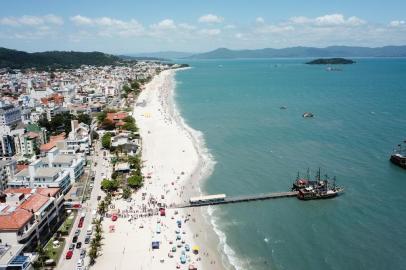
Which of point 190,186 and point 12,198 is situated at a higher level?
point 12,198

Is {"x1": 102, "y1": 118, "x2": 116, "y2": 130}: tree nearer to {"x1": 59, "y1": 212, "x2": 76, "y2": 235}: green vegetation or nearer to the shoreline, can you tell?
the shoreline

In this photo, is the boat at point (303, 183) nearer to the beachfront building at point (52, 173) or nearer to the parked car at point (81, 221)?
the parked car at point (81, 221)

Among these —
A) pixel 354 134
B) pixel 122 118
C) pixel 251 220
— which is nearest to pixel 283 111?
pixel 354 134

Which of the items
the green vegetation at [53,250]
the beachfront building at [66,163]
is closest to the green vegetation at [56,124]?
the beachfront building at [66,163]

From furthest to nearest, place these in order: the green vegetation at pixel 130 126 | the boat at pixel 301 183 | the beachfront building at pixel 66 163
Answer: the green vegetation at pixel 130 126, the beachfront building at pixel 66 163, the boat at pixel 301 183

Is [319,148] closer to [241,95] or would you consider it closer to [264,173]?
[264,173]

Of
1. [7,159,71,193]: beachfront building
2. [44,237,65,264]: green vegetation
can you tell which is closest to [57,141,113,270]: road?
[44,237,65,264]: green vegetation

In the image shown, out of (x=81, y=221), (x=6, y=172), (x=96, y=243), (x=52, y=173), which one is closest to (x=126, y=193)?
(x=81, y=221)

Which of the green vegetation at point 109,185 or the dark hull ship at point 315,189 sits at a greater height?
the green vegetation at point 109,185

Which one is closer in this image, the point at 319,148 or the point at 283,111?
the point at 319,148
